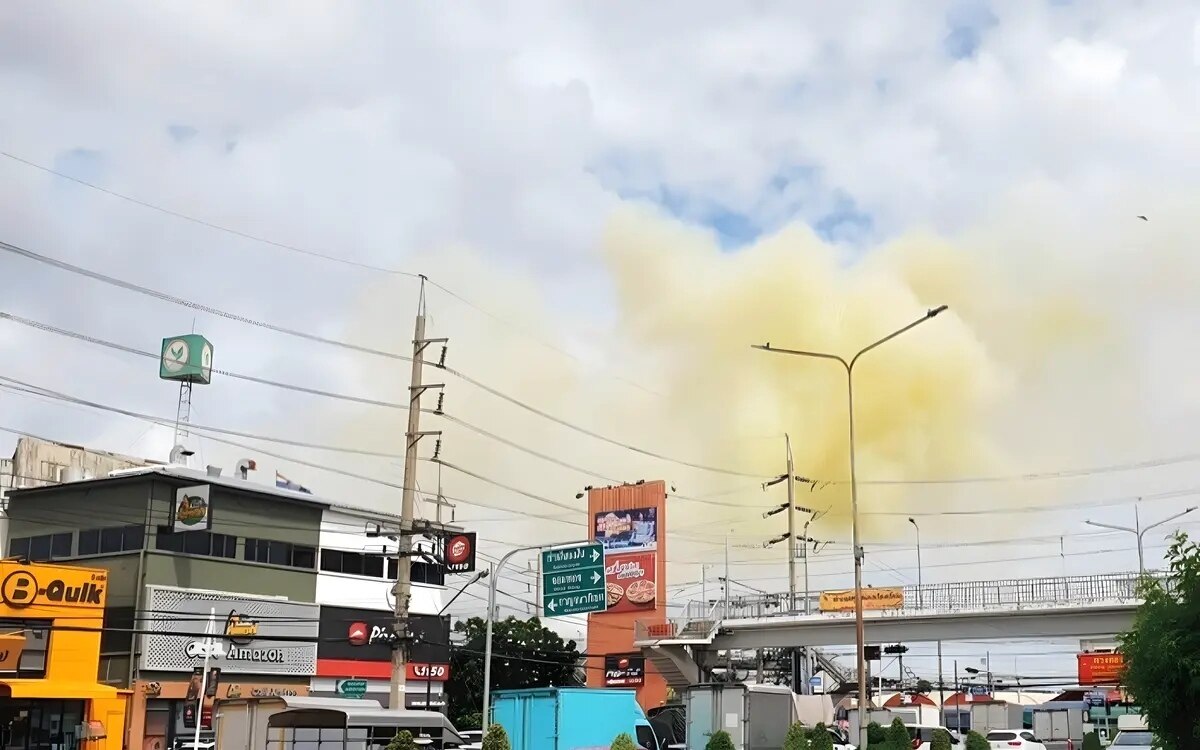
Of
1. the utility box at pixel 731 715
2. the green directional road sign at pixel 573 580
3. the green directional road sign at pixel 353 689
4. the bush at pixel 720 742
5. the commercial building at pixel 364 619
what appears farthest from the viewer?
the commercial building at pixel 364 619

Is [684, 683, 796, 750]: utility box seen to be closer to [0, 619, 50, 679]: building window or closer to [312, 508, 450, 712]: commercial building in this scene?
[312, 508, 450, 712]: commercial building

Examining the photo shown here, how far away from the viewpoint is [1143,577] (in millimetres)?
22547

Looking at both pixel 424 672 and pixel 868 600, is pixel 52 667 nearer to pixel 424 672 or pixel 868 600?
pixel 424 672

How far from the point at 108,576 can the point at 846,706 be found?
5572 cm

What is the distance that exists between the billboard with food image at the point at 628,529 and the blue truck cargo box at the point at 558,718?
58391 mm

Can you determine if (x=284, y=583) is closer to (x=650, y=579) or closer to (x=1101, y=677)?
(x=650, y=579)

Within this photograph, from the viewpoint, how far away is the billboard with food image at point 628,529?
320ft

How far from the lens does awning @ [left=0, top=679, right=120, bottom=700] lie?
44.5 meters

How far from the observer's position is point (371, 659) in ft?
217

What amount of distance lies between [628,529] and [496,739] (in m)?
64.9

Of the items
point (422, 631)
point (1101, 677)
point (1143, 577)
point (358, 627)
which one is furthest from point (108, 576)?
point (1101, 677)

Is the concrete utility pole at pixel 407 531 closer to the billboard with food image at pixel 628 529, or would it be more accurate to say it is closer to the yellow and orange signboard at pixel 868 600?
the yellow and orange signboard at pixel 868 600

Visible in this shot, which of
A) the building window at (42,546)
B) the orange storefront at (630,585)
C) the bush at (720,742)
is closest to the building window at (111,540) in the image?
the building window at (42,546)

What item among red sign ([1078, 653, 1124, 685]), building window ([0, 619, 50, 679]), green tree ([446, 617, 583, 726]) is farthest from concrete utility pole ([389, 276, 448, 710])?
red sign ([1078, 653, 1124, 685])
